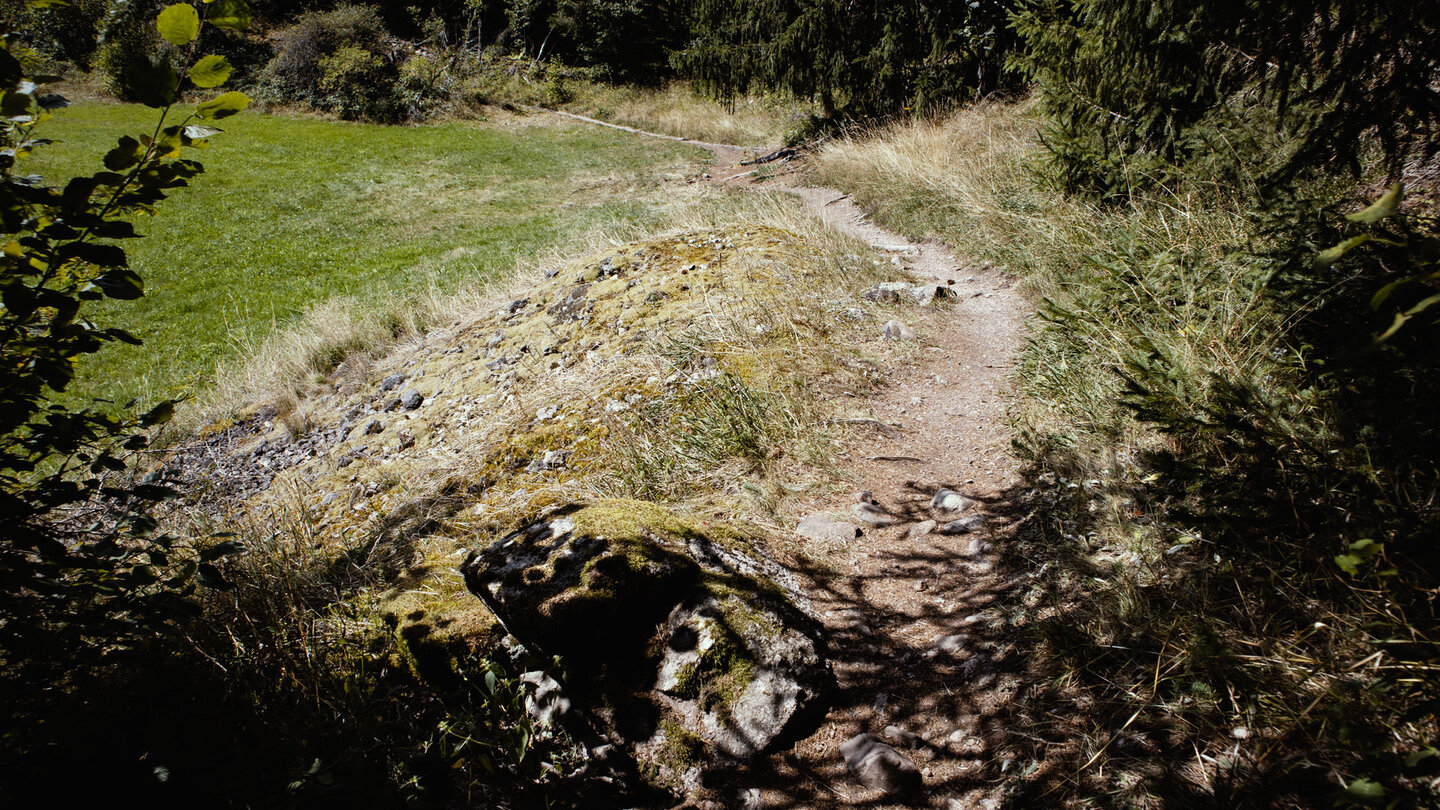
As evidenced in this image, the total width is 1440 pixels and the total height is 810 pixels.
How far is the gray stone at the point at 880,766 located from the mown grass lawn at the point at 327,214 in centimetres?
718

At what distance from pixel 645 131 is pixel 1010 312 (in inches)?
925

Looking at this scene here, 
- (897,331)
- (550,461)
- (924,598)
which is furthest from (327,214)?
(924,598)

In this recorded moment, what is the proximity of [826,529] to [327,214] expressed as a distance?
17903 millimetres

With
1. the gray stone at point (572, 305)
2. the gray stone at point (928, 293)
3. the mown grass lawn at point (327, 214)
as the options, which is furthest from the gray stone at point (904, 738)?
the mown grass lawn at point (327, 214)

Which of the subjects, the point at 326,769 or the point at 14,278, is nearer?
the point at 14,278

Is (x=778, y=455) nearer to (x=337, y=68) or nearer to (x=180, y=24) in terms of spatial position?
(x=180, y=24)

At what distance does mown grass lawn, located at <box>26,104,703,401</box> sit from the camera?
10961 millimetres

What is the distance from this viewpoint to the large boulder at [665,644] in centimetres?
242

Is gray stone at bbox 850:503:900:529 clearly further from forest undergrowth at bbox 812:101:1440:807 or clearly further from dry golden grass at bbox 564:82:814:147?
dry golden grass at bbox 564:82:814:147

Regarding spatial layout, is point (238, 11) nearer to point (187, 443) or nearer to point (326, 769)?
point (326, 769)

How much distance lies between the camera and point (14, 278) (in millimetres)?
1639

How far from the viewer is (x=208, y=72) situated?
153 cm

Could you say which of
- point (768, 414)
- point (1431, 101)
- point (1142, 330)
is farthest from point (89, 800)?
point (1431, 101)

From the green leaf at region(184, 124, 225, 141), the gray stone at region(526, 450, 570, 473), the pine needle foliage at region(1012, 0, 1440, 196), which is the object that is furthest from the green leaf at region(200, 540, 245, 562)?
the pine needle foliage at region(1012, 0, 1440, 196)
